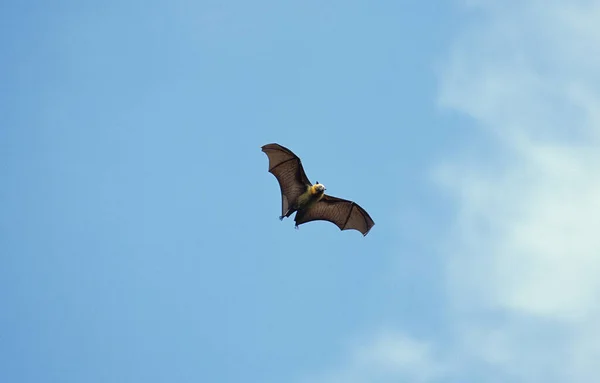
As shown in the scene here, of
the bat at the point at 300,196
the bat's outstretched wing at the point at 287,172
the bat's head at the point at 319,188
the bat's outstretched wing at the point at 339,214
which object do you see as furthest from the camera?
the bat's outstretched wing at the point at 339,214

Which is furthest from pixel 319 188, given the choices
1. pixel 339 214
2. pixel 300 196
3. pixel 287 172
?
pixel 339 214

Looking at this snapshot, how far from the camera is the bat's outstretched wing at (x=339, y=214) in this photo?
3694cm

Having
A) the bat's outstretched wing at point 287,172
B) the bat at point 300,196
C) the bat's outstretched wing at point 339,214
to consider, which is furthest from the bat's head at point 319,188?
the bat's outstretched wing at point 339,214

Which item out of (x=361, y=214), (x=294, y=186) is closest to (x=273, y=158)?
(x=294, y=186)

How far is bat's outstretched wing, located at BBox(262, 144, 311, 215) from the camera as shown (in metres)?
35.4

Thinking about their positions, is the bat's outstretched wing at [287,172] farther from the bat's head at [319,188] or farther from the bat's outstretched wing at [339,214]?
the bat's outstretched wing at [339,214]

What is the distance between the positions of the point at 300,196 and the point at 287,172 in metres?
1.10

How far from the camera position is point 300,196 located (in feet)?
118

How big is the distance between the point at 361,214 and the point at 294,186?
345 centimetres

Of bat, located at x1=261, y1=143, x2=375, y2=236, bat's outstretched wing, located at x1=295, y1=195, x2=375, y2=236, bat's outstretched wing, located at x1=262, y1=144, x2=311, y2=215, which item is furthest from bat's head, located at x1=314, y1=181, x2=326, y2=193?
bat's outstretched wing, located at x1=295, y1=195, x2=375, y2=236

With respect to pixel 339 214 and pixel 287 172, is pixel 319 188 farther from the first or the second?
pixel 339 214

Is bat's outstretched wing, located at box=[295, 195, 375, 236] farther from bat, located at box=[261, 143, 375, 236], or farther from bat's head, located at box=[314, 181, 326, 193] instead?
bat's head, located at box=[314, 181, 326, 193]

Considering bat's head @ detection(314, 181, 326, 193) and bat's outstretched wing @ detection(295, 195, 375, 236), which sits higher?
bat's outstretched wing @ detection(295, 195, 375, 236)

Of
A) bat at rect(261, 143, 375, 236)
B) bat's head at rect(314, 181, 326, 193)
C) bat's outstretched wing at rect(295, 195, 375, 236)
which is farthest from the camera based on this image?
bat's outstretched wing at rect(295, 195, 375, 236)
